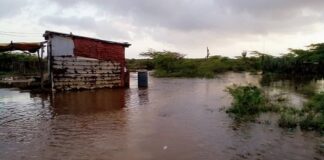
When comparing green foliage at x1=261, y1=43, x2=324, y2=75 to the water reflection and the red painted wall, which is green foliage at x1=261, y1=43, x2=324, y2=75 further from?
the water reflection

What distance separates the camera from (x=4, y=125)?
11266mm

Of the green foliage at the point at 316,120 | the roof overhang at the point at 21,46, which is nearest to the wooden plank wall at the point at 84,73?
the roof overhang at the point at 21,46

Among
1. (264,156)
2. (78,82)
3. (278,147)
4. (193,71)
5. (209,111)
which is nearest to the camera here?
(264,156)

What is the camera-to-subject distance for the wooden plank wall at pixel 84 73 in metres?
21.0

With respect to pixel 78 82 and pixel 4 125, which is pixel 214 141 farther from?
pixel 78 82

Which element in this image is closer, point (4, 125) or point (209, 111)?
point (4, 125)

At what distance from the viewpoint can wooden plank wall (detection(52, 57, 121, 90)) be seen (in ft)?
69.0

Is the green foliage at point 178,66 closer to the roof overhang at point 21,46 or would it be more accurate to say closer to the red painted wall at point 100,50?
the red painted wall at point 100,50

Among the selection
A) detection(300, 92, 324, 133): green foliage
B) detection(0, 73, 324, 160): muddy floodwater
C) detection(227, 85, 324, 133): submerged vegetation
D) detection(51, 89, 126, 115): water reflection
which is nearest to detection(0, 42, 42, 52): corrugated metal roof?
detection(51, 89, 126, 115): water reflection

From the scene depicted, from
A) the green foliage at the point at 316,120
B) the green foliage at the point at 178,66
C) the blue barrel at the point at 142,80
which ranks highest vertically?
the green foliage at the point at 178,66

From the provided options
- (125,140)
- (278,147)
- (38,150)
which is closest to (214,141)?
(278,147)

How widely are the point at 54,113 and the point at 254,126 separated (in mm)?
6715

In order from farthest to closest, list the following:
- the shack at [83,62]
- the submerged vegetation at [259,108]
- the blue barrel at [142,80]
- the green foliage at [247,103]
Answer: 1. the blue barrel at [142,80]
2. the shack at [83,62]
3. the green foliage at [247,103]
4. the submerged vegetation at [259,108]

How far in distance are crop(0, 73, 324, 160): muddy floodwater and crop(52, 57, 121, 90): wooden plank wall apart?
5.33 metres
